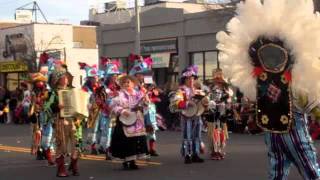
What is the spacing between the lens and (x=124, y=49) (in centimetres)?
3544

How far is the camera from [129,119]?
1172 centimetres

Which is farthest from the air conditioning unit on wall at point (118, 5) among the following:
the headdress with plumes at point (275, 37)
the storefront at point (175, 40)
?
the headdress with plumes at point (275, 37)

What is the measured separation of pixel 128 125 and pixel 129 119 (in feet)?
0.37

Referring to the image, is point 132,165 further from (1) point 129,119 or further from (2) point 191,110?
(2) point 191,110

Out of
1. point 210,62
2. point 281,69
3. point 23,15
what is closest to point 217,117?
point 281,69

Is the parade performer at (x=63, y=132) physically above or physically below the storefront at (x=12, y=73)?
below

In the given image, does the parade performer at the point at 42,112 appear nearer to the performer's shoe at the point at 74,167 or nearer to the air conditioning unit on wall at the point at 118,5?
the performer's shoe at the point at 74,167

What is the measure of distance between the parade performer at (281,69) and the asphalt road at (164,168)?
4256 millimetres

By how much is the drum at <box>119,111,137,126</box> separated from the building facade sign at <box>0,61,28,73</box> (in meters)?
34.0

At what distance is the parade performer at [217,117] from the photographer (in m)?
13.2

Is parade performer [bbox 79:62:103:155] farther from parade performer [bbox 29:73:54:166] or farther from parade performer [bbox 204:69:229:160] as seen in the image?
parade performer [bbox 204:69:229:160]

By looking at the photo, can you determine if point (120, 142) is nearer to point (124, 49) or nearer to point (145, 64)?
point (145, 64)

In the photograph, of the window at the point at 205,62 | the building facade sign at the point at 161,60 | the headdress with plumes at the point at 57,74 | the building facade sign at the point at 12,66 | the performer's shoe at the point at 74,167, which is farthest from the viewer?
the building facade sign at the point at 12,66

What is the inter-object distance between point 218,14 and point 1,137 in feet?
35.8
